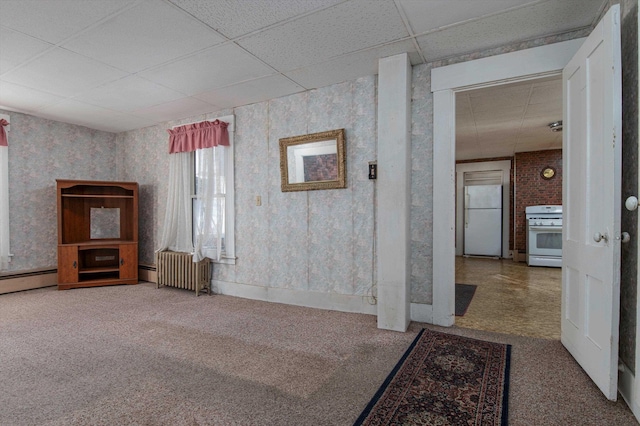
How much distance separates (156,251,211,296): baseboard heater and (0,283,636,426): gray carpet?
2.57ft

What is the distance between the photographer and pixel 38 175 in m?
4.73

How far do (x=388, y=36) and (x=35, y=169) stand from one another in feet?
17.9

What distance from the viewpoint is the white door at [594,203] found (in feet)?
5.69

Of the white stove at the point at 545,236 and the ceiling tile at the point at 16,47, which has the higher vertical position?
the ceiling tile at the point at 16,47

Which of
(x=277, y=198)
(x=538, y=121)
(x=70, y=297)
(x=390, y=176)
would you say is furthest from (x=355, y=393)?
(x=538, y=121)

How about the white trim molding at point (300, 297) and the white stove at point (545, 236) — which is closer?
the white trim molding at point (300, 297)

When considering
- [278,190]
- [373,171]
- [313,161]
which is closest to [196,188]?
[278,190]

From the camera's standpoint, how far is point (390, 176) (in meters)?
2.91

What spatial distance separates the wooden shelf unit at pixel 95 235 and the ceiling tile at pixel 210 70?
2.33m

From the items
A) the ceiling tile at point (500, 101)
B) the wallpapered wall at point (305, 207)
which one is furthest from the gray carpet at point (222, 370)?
the ceiling tile at point (500, 101)

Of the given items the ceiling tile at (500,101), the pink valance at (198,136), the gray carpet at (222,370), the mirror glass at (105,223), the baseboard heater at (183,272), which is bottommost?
the gray carpet at (222,370)

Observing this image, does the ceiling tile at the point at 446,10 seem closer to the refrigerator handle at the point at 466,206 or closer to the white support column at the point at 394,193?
the white support column at the point at 394,193

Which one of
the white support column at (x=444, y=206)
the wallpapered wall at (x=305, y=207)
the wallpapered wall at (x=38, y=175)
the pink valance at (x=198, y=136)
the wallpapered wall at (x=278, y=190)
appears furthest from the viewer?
the wallpapered wall at (x=38, y=175)

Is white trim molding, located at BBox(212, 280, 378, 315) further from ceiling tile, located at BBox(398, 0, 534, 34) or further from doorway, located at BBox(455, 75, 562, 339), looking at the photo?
ceiling tile, located at BBox(398, 0, 534, 34)
